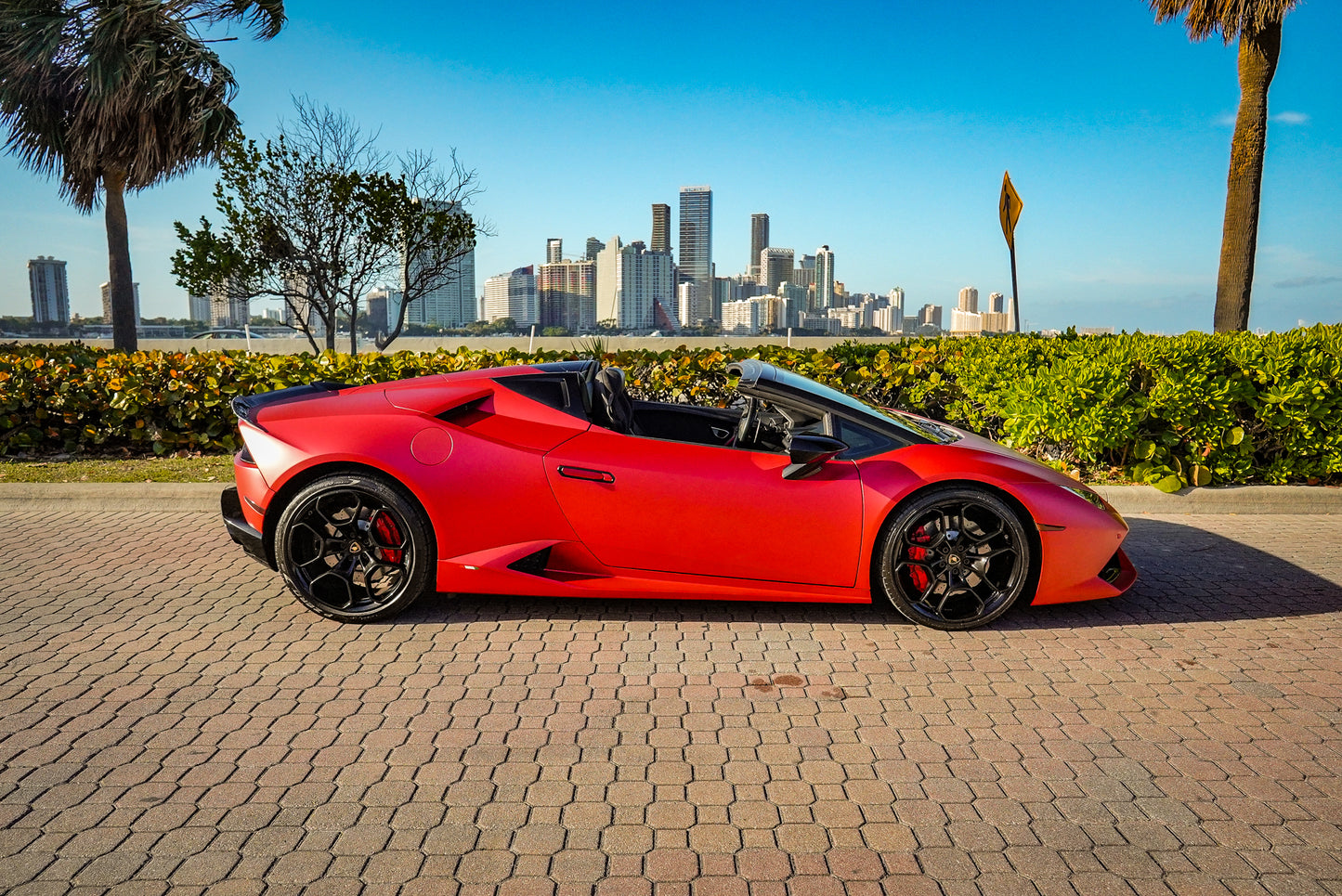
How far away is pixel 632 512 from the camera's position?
14.7ft

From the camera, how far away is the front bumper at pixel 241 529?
4758mm

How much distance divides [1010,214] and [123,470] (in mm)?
10382

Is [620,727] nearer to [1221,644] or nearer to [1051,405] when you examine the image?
[1221,644]

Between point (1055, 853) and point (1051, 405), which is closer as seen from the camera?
point (1055, 853)

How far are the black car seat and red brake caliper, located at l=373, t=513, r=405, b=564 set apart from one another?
117cm

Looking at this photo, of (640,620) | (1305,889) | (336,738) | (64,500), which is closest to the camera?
(1305,889)

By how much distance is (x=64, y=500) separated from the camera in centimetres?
782

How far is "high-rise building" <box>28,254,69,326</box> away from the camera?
42.2m

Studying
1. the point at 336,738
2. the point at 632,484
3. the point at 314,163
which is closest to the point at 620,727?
the point at 336,738

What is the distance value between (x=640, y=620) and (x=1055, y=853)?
2.49m

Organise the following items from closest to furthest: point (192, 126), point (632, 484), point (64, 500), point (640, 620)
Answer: point (632, 484) < point (640, 620) < point (64, 500) < point (192, 126)

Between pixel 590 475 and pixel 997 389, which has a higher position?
pixel 997 389

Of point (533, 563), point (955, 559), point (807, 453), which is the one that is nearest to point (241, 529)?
point (533, 563)

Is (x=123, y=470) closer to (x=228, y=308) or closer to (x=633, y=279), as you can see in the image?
(x=228, y=308)
